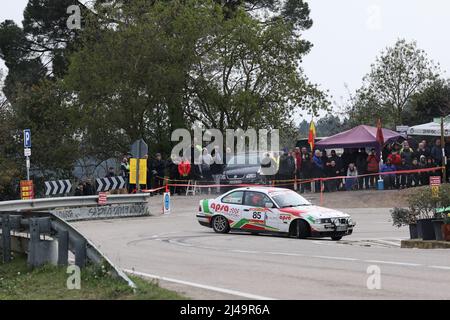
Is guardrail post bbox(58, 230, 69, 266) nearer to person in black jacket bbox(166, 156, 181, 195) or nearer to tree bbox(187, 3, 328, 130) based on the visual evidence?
person in black jacket bbox(166, 156, 181, 195)

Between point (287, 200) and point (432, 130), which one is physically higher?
point (432, 130)

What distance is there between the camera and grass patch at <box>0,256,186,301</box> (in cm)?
969

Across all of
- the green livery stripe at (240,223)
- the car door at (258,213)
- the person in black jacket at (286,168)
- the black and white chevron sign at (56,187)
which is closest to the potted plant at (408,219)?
the car door at (258,213)

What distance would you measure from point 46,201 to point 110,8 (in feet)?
62.1

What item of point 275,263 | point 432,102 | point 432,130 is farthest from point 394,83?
point 275,263

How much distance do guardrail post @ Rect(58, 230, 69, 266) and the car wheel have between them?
34.5ft

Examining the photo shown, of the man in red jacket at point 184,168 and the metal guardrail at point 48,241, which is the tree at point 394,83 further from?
the metal guardrail at point 48,241

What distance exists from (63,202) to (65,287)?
1657 cm

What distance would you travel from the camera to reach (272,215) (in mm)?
21719

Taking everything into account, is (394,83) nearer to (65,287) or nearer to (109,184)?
(109,184)

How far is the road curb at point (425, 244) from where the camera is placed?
1752cm

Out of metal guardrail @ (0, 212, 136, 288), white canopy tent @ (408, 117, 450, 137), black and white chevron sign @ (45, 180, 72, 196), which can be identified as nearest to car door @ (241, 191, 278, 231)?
metal guardrail @ (0, 212, 136, 288)

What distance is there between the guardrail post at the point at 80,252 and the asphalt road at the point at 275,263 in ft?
3.68
